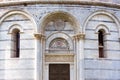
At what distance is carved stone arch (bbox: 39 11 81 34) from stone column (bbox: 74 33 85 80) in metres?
0.41

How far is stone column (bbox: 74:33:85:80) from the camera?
18.1 meters

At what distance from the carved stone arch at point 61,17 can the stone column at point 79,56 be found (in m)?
0.41

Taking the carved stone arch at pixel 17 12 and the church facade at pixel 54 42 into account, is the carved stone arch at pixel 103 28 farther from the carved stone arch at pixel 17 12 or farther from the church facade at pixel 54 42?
the carved stone arch at pixel 17 12

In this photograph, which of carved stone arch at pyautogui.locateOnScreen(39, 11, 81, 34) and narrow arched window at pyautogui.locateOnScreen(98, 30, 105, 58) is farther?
narrow arched window at pyautogui.locateOnScreen(98, 30, 105, 58)

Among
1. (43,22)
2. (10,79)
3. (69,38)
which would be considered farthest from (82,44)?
(10,79)

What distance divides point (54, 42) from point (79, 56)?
56.8 inches

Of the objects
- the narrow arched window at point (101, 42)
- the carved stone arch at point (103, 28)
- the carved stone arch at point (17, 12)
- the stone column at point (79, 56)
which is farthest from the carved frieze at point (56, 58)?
the carved stone arch at point (103, 28)

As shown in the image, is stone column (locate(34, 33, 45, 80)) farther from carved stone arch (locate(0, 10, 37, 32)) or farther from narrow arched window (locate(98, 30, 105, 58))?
narrow arched window (locate(98, 30, 105, 58))

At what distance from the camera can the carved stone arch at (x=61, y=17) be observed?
1833cm

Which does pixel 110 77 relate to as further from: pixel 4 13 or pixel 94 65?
pixel 4 13

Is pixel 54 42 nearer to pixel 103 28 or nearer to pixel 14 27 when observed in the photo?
pixel 14 27

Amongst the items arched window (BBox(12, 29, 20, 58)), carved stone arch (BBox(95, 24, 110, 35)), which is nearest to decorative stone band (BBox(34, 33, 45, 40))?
arched window (BBox(12, 29, 20, 58))

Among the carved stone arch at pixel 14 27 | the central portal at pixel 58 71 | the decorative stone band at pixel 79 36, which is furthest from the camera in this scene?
the carved stone arch at pixel 14 27

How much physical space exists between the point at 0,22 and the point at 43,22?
90.2 inches
